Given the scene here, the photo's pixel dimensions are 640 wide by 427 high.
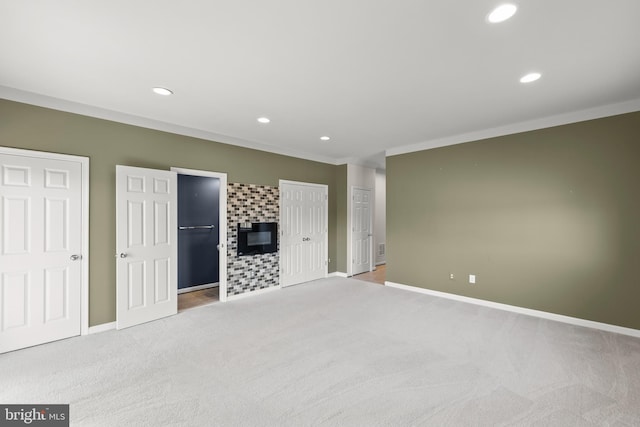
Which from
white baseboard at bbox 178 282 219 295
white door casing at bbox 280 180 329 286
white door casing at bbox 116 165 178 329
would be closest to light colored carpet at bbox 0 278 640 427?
white door casing at bbox 116 165 178 329

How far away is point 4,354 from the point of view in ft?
9.16

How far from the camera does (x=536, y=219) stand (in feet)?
12.6

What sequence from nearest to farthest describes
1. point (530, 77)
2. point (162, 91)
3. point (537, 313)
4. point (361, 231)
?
point (530, 77) → point (162, 91) → point (537, 313) → point (361, 231)

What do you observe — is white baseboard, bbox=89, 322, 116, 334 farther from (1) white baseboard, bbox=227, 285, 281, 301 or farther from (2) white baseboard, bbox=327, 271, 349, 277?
(2) white baseboard, bbox=327, 271, 349, 277

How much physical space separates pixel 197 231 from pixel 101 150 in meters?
2.31

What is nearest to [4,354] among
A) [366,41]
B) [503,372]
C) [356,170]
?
[366,41]

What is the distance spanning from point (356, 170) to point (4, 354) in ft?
19.3

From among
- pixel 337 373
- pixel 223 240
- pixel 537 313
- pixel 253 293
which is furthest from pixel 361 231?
pixel 337 373

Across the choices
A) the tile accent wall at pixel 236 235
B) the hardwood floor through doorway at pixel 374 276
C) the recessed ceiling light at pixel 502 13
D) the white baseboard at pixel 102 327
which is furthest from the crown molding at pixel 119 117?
the recessed ceiling light at pixel 502 13

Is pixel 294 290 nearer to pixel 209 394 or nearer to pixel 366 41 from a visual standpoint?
pixel 209 394

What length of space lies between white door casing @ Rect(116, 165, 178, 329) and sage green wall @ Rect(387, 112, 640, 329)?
380 cm

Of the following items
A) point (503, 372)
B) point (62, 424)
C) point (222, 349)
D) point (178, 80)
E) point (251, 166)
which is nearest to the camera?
point (62, 424)

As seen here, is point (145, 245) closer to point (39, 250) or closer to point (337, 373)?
point (39, 250)

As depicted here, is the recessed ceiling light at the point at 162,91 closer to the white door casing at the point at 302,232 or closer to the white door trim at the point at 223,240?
the white door trim at the point at 223,240
